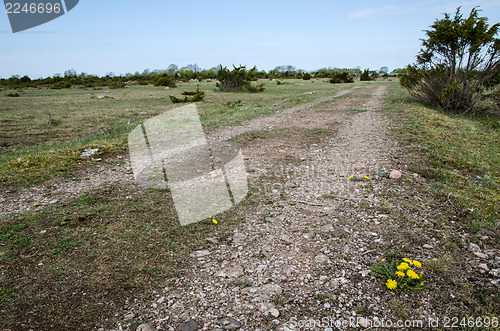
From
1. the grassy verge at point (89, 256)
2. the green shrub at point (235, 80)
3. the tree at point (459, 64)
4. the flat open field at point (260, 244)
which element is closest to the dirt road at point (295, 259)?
the flat open field at point (260, 244)

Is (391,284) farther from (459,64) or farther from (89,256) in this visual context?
(459,64)

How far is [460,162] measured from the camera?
5332 mm

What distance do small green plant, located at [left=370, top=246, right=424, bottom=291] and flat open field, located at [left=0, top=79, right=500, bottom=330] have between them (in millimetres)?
49

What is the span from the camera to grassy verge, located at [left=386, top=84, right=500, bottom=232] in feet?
11.8

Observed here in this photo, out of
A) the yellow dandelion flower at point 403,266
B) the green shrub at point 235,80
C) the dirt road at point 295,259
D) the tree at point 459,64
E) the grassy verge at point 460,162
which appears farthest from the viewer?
the green shrub at point 235,80

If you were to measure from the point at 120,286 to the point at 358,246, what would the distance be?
235cm

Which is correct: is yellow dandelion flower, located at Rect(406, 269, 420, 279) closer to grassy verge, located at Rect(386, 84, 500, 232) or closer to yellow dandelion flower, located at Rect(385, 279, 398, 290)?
yellow dandelion flower, located at Rect(385, 279, 398, 290)

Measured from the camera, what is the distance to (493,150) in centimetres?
657

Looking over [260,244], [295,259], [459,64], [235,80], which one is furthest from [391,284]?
[235,80]

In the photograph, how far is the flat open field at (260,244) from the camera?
215cm

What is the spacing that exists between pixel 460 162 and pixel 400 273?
13.8 ft

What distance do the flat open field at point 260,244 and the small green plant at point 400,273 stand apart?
49mm

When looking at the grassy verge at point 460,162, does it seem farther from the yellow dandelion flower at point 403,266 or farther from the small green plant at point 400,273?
the yellow dandelion flower at point 403,266

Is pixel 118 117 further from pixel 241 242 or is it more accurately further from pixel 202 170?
pixel 241 242
